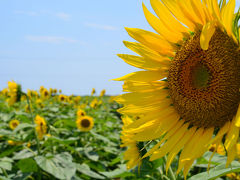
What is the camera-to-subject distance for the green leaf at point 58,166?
9.92ft

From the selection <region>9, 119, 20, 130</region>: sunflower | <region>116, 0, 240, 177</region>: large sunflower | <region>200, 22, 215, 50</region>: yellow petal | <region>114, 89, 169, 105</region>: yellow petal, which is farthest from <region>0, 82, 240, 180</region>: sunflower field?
<region>200, 22, 215, 50</region>: yellow petal

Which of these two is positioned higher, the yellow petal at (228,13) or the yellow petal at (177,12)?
the yellow petal at (177,12)

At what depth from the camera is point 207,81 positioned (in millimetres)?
1461

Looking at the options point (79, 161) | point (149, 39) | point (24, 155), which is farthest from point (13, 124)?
point (149, 39)

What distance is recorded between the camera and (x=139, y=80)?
1.67 meters

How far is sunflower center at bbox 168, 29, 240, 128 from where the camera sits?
1.37 meters

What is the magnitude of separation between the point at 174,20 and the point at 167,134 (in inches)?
24.9

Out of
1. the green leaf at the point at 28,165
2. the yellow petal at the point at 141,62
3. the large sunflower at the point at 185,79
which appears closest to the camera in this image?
the large sunflower at the point at 185,79

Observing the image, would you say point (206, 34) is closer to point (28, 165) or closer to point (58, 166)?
point (58, 166)

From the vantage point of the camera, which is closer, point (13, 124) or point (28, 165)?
point (28, 165)

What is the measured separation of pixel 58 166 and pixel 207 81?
7.38ft

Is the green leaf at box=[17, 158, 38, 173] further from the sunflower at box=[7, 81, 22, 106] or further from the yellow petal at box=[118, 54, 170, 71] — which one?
the yellow petal at box=[118, 54, 170, 71]

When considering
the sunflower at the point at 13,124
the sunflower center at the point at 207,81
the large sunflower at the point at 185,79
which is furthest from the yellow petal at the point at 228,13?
the sunflower at the point at 13,124

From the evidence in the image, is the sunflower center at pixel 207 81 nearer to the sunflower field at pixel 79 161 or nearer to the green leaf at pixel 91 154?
the sunflower field at pixel 79 161
